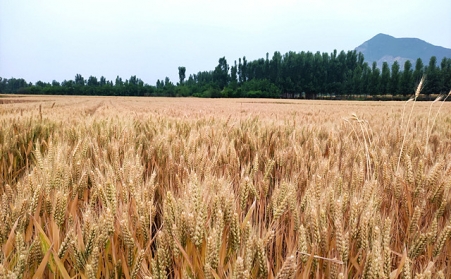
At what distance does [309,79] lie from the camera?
7706cm

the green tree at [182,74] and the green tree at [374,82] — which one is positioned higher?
the green tree at [182,74]

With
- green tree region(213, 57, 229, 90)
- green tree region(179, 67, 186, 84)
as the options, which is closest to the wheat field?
green tree region(213, 57, 229, 90)

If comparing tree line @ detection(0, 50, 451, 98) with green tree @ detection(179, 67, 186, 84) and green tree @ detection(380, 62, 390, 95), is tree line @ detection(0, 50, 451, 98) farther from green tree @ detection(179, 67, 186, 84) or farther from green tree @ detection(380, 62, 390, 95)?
green tree @ detection(179, 67, 186, 84)

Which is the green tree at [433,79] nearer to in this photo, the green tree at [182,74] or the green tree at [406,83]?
the green tree at [406,83]

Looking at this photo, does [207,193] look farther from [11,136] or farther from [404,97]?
[404,97]

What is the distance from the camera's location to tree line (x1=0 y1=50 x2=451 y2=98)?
64062mm

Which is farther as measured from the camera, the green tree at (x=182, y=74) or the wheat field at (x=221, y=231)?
the green tree at (x=182, y=74)

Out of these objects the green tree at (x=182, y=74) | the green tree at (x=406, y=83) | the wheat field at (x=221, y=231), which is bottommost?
the wheat field at (x=221, y=231)

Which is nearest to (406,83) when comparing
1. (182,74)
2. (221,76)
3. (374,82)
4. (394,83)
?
(394,83)

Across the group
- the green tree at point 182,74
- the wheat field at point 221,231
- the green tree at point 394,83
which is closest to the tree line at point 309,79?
the green tree at point 394,83

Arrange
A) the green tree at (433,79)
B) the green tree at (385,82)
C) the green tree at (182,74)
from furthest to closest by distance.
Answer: the green tree at (182,74) < the green tree at (385,82) < the green tree at (433,79)

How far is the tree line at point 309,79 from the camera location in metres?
64.1

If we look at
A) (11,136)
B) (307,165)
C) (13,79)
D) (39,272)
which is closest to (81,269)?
(39,272)

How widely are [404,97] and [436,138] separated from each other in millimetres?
70388
